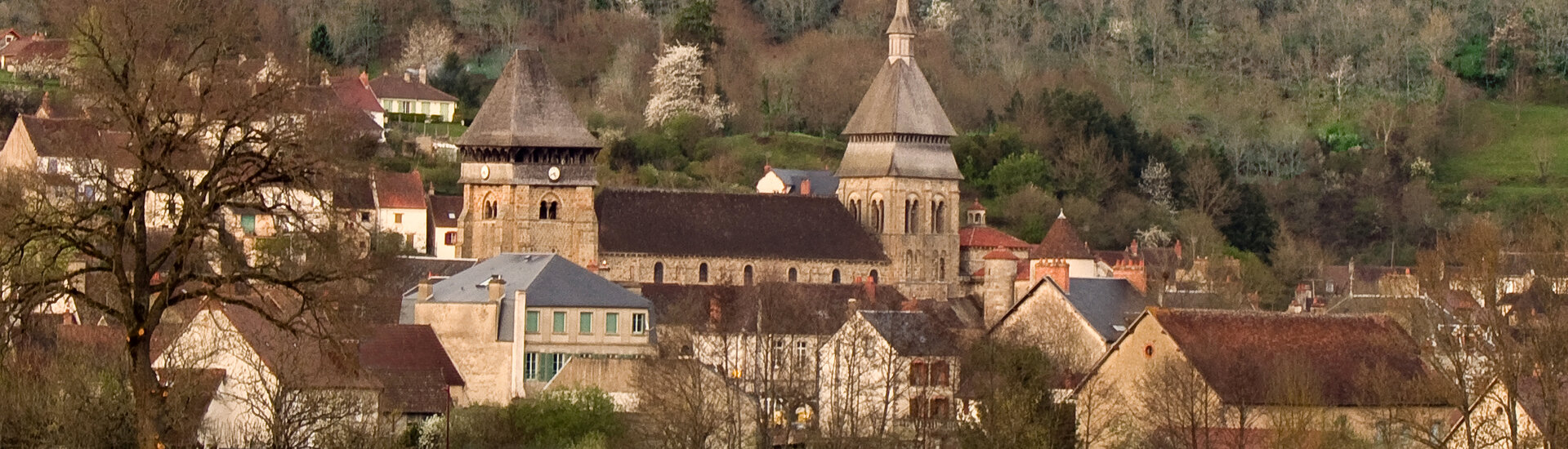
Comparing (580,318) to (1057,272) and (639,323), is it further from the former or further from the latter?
(1057,272)

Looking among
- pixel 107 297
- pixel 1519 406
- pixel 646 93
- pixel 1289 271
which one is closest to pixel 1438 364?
pixel 1519 406

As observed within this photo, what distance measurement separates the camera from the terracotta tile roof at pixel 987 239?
84.6m

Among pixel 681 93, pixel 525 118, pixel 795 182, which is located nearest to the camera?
pixel 525 118

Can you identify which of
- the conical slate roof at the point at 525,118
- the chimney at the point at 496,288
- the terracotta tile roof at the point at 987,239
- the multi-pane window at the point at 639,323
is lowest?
the multi-pane window at the point at 639,323

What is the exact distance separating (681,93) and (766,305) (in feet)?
153

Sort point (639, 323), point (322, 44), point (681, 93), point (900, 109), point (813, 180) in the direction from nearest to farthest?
point (639, 323), point (900, 109), point (813, 180), point (681, 93), point (322, 44)

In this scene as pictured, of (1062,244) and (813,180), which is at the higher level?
(813,180)

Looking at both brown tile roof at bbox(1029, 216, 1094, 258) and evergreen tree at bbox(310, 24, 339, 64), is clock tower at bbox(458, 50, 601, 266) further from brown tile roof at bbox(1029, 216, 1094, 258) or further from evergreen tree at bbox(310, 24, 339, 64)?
evergreen tree at bbox(310, 24, 339, 64)

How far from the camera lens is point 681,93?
10400cm

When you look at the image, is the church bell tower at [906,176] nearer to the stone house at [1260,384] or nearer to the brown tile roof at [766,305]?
the brown tile roof at [766,305]

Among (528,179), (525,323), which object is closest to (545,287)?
(525,323)

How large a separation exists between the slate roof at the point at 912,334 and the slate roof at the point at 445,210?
27074 mm

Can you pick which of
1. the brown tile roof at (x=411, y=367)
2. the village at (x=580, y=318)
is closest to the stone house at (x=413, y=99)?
the village at (x=580, y=318)

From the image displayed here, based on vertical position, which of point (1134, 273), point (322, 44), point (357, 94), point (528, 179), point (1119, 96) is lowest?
point (1134, 273)
